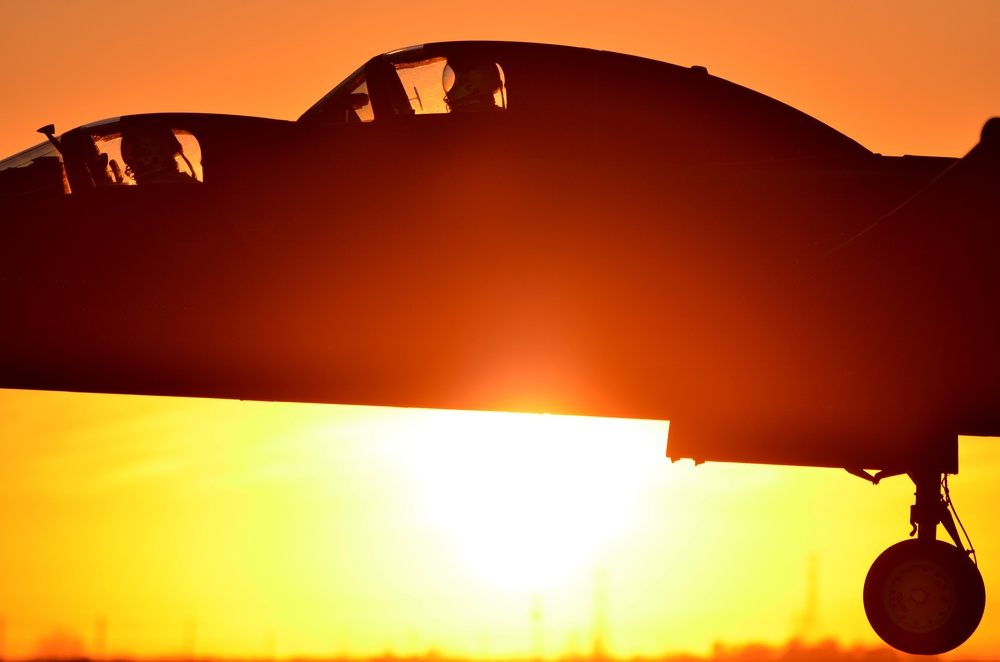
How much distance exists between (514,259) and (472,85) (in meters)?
1.37

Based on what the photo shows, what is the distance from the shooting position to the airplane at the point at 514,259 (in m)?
10.2

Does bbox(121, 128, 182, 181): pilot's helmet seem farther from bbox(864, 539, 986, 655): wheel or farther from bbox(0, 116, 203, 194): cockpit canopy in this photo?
bbox(864, 539, 986, 655): wheel

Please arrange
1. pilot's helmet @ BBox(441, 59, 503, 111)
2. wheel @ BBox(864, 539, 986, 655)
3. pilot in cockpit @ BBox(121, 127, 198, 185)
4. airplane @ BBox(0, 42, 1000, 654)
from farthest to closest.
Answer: wheel @ BBox(864, 539, 986, 655) → pilot's helmet @ BBox(441, 59, 503, 111) → pilot in cockpit @ BBox(121, 127, 198, 185) → airplane @ BBox(0, 42, 1000, 654)

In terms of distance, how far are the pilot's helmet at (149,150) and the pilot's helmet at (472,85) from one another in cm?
203

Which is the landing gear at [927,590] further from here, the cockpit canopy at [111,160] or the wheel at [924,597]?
the cockpit canopy at [111,160]

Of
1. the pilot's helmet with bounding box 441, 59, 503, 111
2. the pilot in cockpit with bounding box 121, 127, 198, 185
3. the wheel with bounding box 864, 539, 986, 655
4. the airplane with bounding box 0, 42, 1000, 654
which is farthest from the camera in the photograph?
the wheel with bounding box 864, 539, 986, 655

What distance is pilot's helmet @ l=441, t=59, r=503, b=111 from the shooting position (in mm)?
10578

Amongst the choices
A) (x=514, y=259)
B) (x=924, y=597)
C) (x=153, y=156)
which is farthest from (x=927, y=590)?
(x=153, y=156)

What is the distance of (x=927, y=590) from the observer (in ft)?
38.8

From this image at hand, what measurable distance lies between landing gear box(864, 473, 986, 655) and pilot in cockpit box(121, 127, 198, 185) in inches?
252

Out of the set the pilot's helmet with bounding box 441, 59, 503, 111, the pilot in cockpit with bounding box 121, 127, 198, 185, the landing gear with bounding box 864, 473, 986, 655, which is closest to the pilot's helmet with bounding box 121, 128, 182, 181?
the pilot in cockpit with bounding box 121, 127, 198, 185

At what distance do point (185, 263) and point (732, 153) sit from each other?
411 cm

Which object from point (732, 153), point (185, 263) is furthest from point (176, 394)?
point (732, 153)

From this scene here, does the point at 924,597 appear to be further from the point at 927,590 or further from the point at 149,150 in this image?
the point at 149,150
